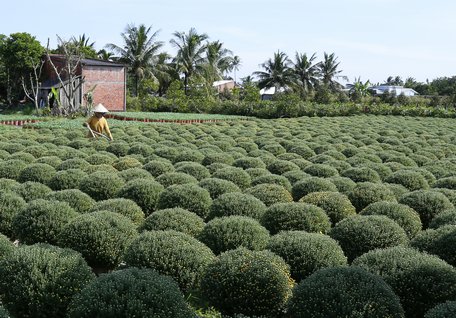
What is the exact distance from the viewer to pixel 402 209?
792 centimetres

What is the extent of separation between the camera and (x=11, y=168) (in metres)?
12.1

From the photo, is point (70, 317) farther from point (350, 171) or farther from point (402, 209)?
point (350, 171)

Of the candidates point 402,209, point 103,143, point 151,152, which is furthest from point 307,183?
point 103,143

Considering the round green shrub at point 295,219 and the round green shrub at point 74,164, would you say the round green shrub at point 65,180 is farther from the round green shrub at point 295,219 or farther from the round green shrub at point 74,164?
the round green shrub at point 295,219

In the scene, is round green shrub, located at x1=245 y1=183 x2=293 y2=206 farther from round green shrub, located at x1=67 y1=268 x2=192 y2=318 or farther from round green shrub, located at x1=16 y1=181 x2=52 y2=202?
round green shrub, located at x1=67 y1=268 x2=192 y2=318

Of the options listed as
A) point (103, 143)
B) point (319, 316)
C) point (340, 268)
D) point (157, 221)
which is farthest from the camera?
point (103, 143)

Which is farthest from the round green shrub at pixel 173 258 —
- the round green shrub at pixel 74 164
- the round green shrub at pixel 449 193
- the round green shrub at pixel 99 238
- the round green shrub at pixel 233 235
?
the round green shrub at pixel 74 164

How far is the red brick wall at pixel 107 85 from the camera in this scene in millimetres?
40812

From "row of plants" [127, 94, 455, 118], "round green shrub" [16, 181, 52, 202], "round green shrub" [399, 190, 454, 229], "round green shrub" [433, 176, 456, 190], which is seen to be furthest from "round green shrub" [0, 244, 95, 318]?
"row of plants" [127, 94, 455, 118]

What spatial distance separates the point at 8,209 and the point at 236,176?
4.60 meters

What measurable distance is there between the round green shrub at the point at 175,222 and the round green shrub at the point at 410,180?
18.6ft

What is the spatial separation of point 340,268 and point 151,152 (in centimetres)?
1113

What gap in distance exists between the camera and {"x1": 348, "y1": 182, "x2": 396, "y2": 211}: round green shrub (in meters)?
9.37

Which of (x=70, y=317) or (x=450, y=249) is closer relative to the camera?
(x=70, y=317)
